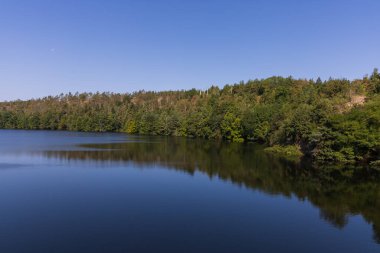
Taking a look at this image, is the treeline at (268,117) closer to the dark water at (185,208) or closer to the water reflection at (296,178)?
the water reflection at (296,178)

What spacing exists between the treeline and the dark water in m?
6.74

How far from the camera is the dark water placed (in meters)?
19.1

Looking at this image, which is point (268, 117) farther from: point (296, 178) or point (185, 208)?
point (185, 208)

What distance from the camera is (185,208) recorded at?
1030 inches

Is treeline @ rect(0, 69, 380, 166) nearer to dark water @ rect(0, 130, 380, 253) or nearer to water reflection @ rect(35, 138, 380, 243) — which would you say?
water reflection @ rect(35, 138, 380, 243)

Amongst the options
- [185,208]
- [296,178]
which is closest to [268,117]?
[296,178]

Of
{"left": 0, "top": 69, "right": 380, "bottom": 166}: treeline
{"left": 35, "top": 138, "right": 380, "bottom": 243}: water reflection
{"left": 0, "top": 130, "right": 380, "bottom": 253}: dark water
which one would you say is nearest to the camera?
{"left": 0, "top": 130, "right": 380, "bottom": 253}: dark water

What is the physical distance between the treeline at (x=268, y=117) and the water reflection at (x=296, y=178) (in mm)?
5629

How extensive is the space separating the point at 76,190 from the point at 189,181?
36.9 ft

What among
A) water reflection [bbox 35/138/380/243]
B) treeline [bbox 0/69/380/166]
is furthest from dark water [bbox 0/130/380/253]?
treeline [bbox 0/69/380/166]

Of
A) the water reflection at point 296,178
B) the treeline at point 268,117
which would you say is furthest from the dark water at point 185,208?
the treeline at point 268,117

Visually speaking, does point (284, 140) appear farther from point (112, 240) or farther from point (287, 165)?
point (112, 240)

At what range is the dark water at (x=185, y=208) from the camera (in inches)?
752

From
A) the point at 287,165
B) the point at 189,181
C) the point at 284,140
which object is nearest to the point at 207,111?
the point at 284,140
